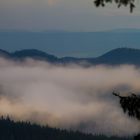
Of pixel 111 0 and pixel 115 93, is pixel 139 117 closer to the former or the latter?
pixel 115 93

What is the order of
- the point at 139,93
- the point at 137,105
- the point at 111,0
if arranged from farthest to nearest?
the point at 139,93, the point at 137,105, the point at 111,0

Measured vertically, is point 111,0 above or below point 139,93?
above

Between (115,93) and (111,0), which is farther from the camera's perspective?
(115,93)

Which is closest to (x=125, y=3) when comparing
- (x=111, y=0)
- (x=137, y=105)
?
(x=111, y=0)

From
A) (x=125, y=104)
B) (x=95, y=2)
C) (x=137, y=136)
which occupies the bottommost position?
(x=137, y=136)

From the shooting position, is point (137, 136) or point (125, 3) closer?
point (125, 3)

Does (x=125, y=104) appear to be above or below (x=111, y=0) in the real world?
below

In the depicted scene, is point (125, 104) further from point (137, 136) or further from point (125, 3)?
point (125, 3)

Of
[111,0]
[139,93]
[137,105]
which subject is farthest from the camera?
[139,93]

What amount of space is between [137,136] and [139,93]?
192cm

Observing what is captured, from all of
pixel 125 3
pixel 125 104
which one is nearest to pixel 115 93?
pixel 125 104

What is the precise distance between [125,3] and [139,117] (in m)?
Result: 4.64

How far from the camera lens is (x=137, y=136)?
18719 mm

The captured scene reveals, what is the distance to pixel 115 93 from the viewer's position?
62.7 ft
